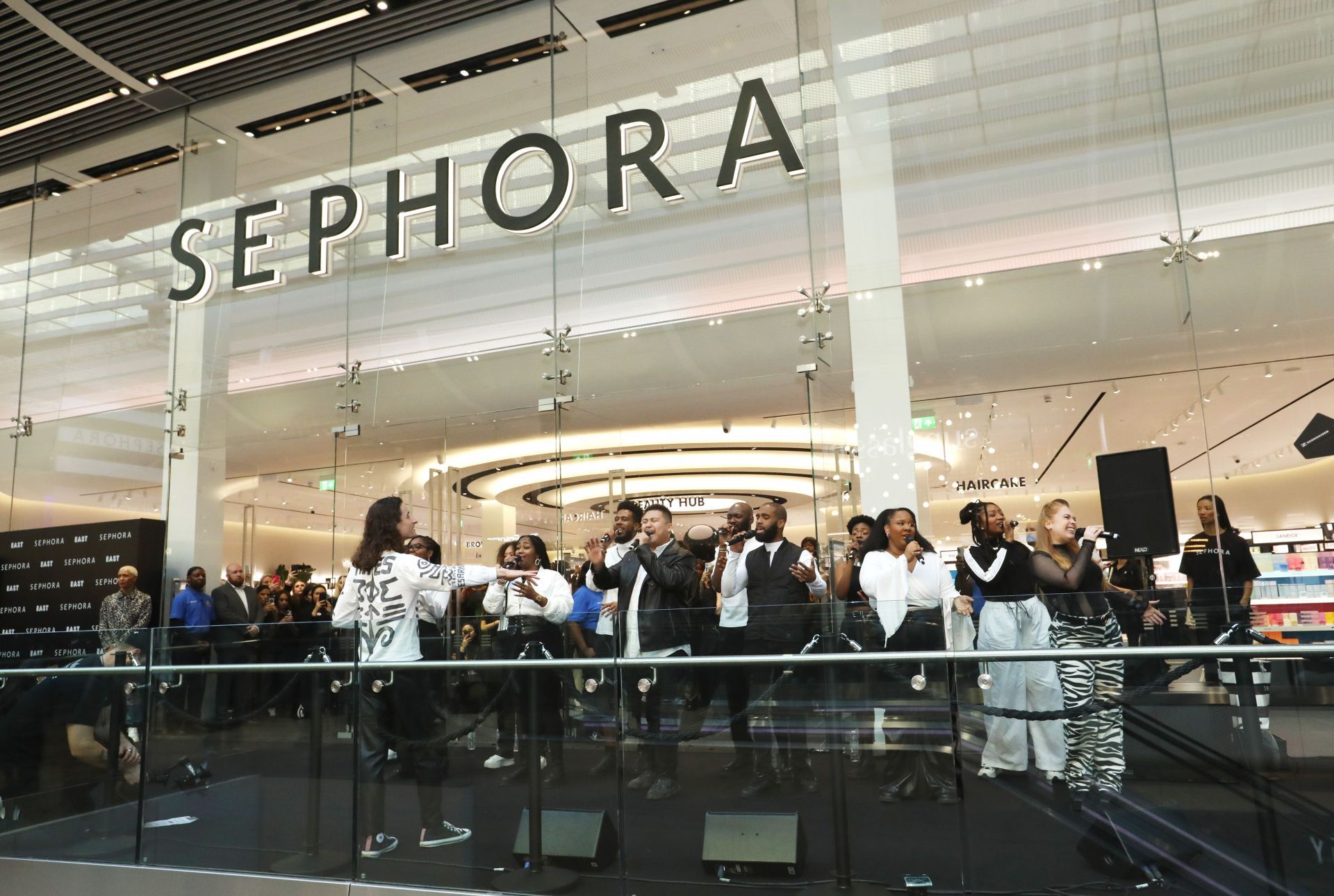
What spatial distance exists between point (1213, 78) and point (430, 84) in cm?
623

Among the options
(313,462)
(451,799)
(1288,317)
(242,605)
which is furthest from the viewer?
(313,462)

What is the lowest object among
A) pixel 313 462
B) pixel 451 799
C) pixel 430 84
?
pixel 451 799

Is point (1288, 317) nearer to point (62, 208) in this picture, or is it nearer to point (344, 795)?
point (344, 795)

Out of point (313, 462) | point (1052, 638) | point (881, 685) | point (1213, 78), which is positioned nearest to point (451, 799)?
point (881, 685)

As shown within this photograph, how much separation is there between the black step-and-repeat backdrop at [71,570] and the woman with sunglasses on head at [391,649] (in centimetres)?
515

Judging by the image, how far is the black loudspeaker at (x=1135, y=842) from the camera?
9.74ft

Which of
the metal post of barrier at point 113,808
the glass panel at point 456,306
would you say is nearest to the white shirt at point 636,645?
the metal post of barrier at point 113,808

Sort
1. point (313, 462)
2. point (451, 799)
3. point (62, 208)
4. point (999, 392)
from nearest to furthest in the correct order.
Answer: point (451, 799), point (999, 392), point (313, 462), point (62, 208)

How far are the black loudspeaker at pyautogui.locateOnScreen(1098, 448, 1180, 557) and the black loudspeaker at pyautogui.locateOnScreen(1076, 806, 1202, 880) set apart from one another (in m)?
3.75

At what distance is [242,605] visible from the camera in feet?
27.0

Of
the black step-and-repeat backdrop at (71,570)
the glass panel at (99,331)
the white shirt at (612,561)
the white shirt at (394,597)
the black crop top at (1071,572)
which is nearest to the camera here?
the white shirt at (394,597)

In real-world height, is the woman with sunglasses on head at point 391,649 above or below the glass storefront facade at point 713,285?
below

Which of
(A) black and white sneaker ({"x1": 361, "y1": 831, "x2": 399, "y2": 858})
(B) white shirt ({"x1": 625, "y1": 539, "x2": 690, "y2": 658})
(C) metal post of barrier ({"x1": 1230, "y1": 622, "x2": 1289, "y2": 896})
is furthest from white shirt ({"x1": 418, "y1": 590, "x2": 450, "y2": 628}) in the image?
(C) metal post of barrier ({"x1": 1230, "y1": 622, "x2": 1289, "y2": 896})

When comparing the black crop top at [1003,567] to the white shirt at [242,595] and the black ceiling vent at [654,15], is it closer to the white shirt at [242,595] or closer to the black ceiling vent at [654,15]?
the black ceiling vent at [654,15]
